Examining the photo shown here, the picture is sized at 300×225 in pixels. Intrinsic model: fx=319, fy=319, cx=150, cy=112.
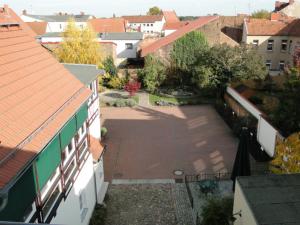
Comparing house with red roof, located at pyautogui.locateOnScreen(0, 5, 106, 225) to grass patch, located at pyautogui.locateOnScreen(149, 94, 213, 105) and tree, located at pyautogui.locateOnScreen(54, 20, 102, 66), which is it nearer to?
grass patch, located at pyautogui.locateOnScreen(149, 94, 213, 105)

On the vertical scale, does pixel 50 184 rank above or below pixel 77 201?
above

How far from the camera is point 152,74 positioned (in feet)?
109

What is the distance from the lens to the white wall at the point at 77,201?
9883 millimetres

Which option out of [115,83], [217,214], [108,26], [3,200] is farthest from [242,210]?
[108,26]

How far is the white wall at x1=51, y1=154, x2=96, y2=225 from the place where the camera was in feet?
32.4

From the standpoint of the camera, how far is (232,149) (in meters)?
20.1

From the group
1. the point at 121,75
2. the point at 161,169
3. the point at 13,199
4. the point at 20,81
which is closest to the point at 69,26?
the point at 121,75

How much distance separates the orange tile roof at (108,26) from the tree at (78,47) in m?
28.1

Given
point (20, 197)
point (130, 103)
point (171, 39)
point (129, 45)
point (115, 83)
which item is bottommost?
point (130, 103)

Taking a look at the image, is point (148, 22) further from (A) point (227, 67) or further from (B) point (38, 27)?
(A) point (227, 67)

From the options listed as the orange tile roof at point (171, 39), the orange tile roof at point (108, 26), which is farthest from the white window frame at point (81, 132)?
the orange tile roof at point (108, 26)

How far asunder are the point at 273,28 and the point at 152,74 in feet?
56.4

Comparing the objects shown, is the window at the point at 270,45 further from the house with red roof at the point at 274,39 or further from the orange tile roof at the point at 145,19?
the orange tile roof at the point at 145,19

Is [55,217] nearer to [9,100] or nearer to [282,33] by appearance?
[9,100]
